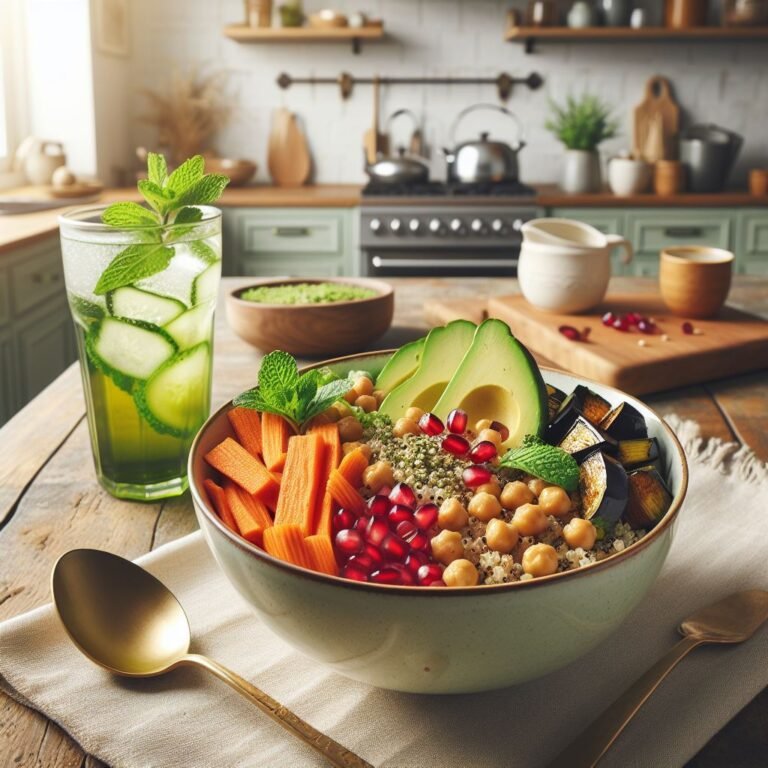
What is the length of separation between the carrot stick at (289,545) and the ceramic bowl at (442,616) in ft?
0.11

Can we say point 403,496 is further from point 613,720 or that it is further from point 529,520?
point 613,720

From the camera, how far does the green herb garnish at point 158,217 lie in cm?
82

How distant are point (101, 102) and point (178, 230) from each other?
364cm

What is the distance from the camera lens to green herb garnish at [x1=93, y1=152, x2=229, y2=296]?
825 mm

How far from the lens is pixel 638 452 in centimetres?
71

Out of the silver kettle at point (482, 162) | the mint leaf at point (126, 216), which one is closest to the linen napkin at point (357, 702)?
the mint leaf at point (126, 216)

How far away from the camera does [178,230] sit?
0.84 m

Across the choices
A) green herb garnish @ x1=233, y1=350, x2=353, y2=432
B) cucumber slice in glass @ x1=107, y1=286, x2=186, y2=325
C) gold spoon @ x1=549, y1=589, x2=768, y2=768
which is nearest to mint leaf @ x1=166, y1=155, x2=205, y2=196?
cucumber slice in glass @ x1=107, y1=286, x2=186, y2=325

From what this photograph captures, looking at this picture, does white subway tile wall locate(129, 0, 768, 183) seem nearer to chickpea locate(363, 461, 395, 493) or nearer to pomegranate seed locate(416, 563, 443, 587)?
chickpea locate(363, 461, 395, 493)

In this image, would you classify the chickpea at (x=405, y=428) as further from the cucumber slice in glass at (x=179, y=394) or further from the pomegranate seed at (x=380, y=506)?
the cucumber slice in glass at (x=179, y=394)

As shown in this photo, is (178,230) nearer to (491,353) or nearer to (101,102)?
(491,353)

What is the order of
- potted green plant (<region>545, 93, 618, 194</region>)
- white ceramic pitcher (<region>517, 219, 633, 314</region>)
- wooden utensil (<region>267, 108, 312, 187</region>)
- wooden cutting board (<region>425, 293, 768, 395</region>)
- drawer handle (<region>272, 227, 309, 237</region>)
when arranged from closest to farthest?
wooden cutting board (<region>425, 293, 768, 395</region>) < white ceramic pitcher (<region>517, 219, 633, 314</region>) < drawer handle (<region>272, 227, 309, 237</region>) < potted green plant (<region>545, 93, 618, 194</region>) < wooden utensil (<region>267, 108, 312, 187</region>)

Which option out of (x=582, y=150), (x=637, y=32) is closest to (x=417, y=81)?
(x=582, y=150)

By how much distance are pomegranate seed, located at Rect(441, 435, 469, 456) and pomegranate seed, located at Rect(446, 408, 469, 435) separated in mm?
21
